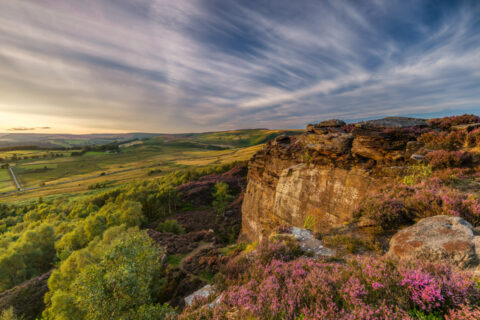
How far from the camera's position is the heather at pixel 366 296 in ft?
9.37

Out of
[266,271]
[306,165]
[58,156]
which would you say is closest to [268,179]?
[306,165]

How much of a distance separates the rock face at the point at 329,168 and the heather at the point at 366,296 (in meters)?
8.08

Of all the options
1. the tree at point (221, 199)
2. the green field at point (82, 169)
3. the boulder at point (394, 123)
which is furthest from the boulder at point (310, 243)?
the green field at point (82, 169)

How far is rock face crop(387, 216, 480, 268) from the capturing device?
4.45m

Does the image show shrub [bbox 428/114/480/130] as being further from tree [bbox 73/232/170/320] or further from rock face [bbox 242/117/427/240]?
tree [bbox 73/232/170/320]

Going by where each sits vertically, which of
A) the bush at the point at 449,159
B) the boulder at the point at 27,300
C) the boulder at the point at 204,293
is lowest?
the boulder at the point at 27,300

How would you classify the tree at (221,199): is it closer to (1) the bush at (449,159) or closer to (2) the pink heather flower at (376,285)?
(1) the bush at (449,159)

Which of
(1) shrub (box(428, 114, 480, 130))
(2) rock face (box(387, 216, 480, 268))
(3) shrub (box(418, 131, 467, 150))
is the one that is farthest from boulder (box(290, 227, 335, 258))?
(1) shrub (box(428, 114, 480, 130))

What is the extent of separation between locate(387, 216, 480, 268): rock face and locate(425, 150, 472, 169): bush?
21.5 ft

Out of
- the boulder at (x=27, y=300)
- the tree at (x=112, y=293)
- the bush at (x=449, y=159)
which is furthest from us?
the boulder at (x=27, y=300)

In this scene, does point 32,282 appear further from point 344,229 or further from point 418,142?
point 418,142

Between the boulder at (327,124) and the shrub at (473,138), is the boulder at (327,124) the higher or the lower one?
the higher one

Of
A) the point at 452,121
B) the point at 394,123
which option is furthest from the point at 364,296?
the point at 452,121

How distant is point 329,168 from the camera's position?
53.8 ft
